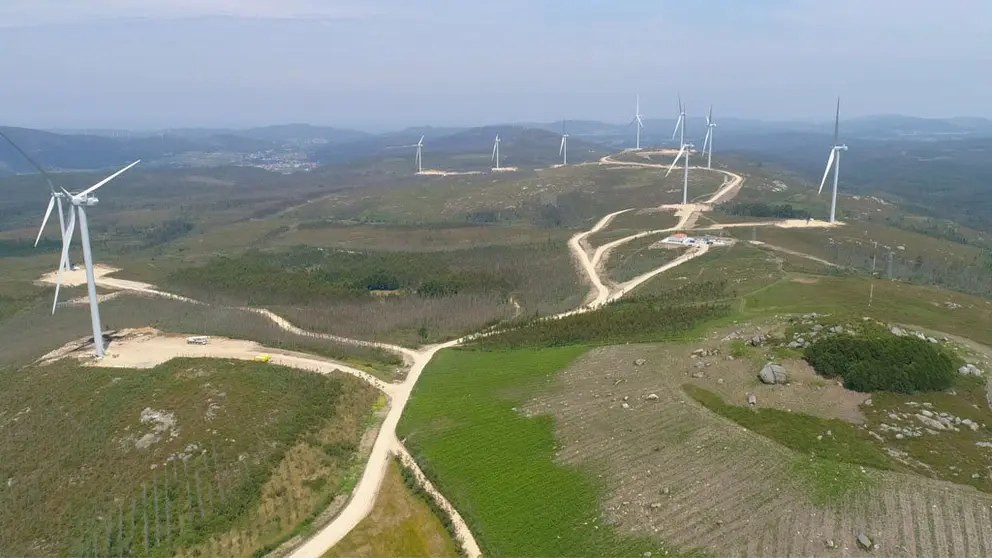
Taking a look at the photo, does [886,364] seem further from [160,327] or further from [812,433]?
[160,327]

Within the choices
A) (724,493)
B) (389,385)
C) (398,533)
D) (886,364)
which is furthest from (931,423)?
(389,385)

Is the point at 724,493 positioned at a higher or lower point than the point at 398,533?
higher

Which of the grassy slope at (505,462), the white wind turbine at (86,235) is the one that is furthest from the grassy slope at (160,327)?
the white wind turbine at (86,235)

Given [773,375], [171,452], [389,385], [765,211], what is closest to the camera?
[171,452]

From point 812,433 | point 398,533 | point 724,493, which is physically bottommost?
point 398,533

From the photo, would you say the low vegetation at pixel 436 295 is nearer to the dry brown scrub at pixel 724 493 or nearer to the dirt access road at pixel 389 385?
the dirt access road at pixel 389 385

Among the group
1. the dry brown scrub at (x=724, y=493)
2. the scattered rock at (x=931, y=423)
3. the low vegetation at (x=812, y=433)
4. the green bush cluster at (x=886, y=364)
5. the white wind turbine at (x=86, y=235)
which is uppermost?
the white wind turbine at (x=86, y=235)

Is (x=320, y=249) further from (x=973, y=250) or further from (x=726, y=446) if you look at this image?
(x=973, y=250)

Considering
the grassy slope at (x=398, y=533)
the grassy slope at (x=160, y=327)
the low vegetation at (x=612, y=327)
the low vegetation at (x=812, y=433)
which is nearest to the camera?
the grassy slope at (x=398, y=533)
